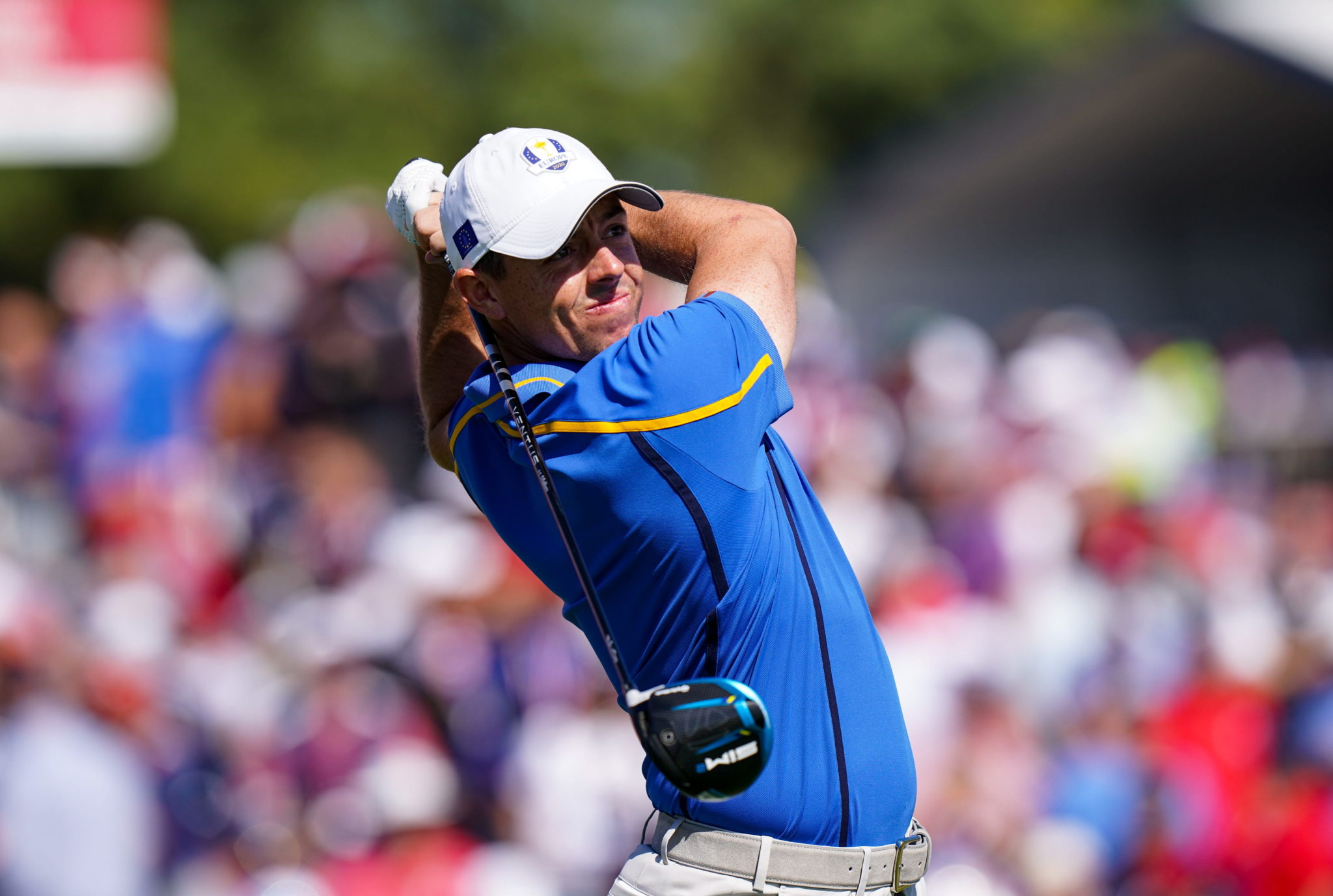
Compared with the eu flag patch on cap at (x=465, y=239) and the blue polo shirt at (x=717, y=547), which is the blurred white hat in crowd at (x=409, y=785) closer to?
the blue polo shirt at (x=717, y=547)

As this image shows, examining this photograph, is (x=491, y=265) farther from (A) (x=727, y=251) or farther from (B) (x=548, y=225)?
(A) (x=727, y=251)

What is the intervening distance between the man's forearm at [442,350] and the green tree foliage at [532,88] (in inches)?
1073

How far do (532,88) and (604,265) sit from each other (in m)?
33.7

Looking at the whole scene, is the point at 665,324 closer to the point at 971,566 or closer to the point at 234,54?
the point at 971,566

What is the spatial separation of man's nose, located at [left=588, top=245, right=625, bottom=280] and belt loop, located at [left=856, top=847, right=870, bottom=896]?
118 centimetres

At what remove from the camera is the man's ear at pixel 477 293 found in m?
3.25

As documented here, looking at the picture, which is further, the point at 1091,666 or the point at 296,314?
the point at 296,314

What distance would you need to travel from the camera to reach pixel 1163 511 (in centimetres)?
1002

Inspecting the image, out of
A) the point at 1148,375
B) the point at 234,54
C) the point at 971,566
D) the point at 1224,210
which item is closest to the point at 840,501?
the point at 971,566

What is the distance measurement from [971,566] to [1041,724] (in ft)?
3.71

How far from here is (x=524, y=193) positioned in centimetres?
309

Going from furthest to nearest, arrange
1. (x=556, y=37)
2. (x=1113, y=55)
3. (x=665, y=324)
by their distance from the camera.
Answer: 1. (x=556, y=37)
2. (x=1113, y=55)
3. (x=665, y=324)

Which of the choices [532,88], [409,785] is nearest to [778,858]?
[409,785]

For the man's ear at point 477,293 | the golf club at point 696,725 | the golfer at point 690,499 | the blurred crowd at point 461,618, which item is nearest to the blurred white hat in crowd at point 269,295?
the blurred crowd at point 461,618
